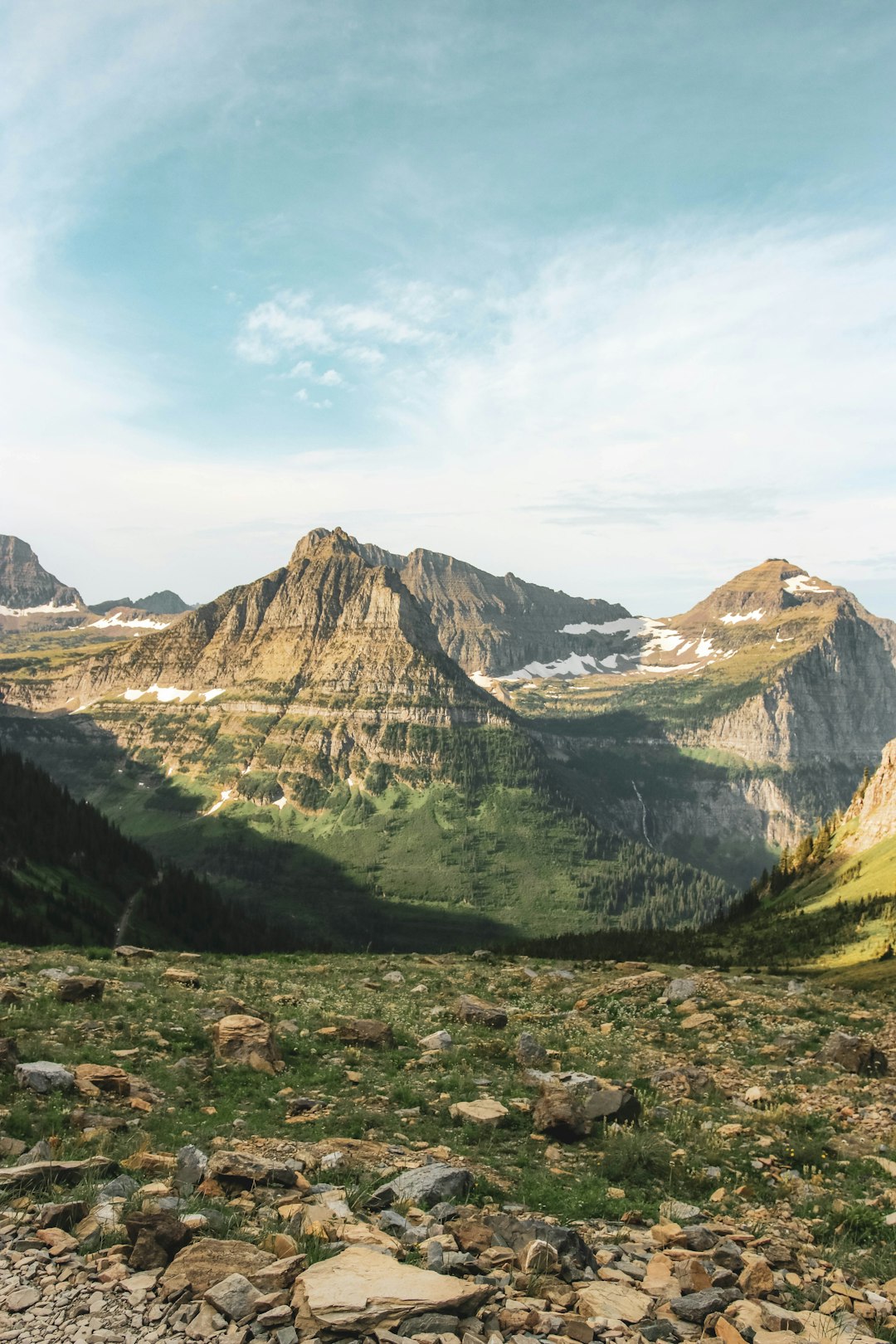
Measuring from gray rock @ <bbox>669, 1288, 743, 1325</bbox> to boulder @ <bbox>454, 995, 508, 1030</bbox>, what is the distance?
66.1 feet

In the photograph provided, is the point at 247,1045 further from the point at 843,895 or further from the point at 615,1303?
the point at 843,895

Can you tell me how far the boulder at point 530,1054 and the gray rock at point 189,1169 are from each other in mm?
13030

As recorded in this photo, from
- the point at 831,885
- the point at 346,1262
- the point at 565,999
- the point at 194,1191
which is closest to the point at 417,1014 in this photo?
the point at 565,999

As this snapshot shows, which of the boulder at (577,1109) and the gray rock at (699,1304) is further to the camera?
the boulder at (577,1109)

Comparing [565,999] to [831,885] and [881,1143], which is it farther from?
[831,885]

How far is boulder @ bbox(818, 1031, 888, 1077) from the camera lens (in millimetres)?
25391

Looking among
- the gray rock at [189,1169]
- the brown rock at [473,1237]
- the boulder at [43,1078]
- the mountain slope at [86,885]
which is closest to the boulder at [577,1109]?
the brown rock at [473,1237]

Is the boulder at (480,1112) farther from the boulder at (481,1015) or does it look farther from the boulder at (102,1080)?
the boulder at (481,1015)

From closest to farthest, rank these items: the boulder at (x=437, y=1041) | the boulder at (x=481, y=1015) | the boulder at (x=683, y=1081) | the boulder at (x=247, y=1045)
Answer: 1. the boulder at (x=247, y=1045)
2. the boulder at (x=683, y=1081)
3. the boulder at (x=437, y=1041)
4. the boulder at (x=481, y=1015)

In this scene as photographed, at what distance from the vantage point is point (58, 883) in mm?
122250

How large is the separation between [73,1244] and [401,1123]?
9607 millimetres

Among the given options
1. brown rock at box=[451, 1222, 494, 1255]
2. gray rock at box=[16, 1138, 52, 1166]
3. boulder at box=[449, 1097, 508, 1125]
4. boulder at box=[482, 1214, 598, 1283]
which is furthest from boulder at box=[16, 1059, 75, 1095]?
boulder at box=[482, 1214, 598, 1283]

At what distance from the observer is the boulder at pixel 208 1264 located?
31.9 feet

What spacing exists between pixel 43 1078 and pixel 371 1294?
12.1 meters
